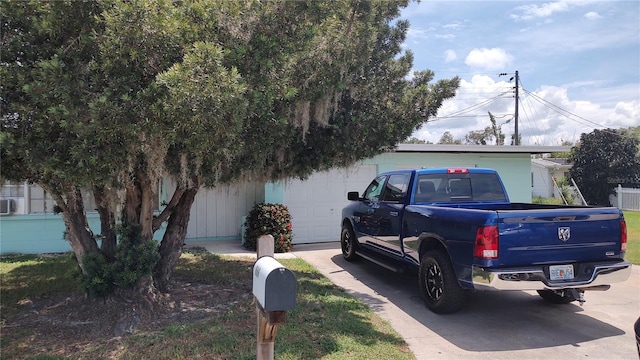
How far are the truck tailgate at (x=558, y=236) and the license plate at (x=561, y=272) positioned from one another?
70mm

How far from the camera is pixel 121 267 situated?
5484 millimetres

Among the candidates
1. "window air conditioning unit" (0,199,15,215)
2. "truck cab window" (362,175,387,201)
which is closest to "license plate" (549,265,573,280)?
"truck cab window" (362,175,387,201)

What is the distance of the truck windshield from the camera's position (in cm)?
727

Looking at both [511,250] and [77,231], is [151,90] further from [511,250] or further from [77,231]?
[511,250]

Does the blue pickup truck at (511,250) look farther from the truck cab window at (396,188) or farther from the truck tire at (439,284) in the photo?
the truck cab window at (396,188)

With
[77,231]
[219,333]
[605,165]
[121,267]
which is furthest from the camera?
[605,165]

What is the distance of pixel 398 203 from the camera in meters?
7.39

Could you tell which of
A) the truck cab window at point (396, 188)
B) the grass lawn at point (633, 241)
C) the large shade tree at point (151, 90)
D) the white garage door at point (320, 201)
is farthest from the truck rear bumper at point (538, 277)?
the white garage door at point (320, 201)

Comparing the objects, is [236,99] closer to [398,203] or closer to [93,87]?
[93,87]

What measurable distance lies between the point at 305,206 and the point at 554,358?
825cm

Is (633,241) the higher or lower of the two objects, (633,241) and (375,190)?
the lower

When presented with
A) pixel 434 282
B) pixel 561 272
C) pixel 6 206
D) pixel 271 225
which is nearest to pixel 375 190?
pixel 434 282

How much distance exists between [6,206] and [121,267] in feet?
21.4

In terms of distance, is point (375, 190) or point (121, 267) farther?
point (375, 190)
